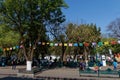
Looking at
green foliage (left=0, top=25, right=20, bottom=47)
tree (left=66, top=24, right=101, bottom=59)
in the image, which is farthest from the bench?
green foliage (left=0, top=25, right=20, bottom=47)

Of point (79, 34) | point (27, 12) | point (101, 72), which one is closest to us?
point (101, 72)

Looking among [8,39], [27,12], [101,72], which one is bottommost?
[101,72]

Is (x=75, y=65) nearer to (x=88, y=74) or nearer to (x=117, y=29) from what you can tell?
(x=88, y=74)

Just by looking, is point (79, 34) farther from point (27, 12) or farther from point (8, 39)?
point (27, 12)

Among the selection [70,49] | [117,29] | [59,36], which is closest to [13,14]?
[59,36]

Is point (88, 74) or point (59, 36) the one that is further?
point (59, 36)

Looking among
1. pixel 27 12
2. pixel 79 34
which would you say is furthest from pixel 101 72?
pixel 79 34

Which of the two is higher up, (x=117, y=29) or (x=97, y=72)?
(x=117, y=29)

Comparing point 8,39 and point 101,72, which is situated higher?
point 8,39

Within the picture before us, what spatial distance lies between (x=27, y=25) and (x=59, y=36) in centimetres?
964

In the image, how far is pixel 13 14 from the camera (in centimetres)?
3722

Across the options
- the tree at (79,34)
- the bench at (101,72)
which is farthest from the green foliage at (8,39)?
the bench at (101,72)

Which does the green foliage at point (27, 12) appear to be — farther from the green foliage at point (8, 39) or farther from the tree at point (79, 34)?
the green foliage at point (8, 39)

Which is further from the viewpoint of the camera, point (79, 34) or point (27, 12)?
point (79, 34)
